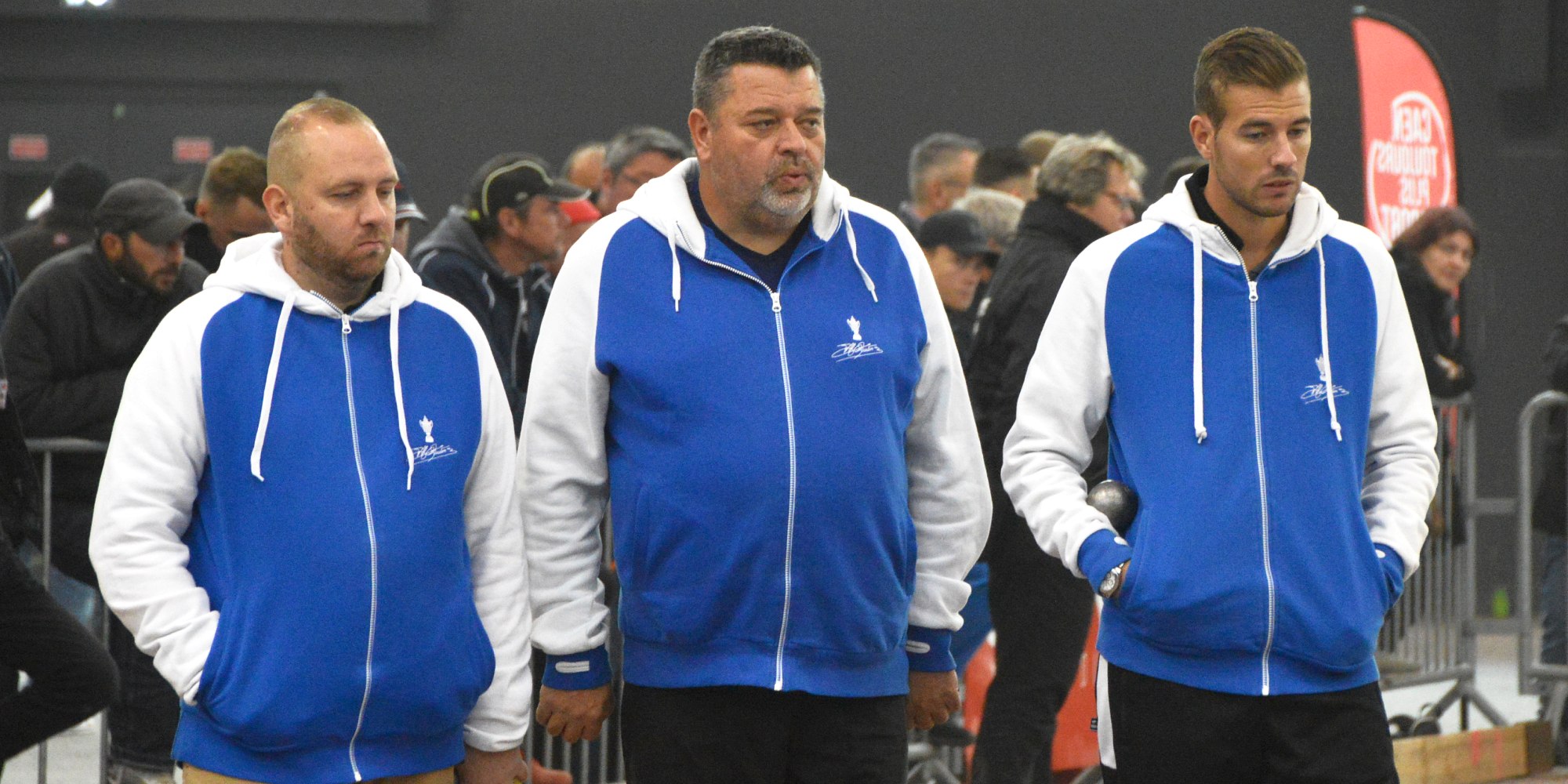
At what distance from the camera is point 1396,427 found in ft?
11.1

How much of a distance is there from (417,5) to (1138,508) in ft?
26.9

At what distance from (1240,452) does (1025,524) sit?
1945 millimetres

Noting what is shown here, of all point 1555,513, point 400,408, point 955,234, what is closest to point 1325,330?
point 400,408

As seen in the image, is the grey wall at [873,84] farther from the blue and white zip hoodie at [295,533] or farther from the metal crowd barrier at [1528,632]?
the blue and white zip hoodie at [295,533]

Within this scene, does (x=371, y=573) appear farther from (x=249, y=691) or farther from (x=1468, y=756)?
(x=1468, y=756)

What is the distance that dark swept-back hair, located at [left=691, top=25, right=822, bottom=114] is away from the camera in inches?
128

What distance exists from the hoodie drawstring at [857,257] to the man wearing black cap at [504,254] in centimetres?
242

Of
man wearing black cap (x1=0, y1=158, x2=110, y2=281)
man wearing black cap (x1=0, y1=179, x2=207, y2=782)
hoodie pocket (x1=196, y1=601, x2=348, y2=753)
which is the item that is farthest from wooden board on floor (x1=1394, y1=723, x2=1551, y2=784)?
man wearing black cap (x1=0, y1=158, x2=110, y2=281)

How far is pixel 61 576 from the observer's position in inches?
255

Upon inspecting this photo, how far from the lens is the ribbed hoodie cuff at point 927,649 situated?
3414 mm

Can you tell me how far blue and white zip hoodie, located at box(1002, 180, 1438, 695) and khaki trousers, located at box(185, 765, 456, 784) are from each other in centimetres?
114

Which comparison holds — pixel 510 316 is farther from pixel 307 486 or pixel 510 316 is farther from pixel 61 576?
pixel 307 486

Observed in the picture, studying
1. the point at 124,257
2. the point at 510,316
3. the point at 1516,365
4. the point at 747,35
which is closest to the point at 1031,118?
the point at 1516,365

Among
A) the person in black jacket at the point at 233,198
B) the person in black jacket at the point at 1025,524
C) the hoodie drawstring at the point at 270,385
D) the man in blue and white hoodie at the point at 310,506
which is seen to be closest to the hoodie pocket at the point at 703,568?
the man in blue and white hoodie at the point at 310,506
